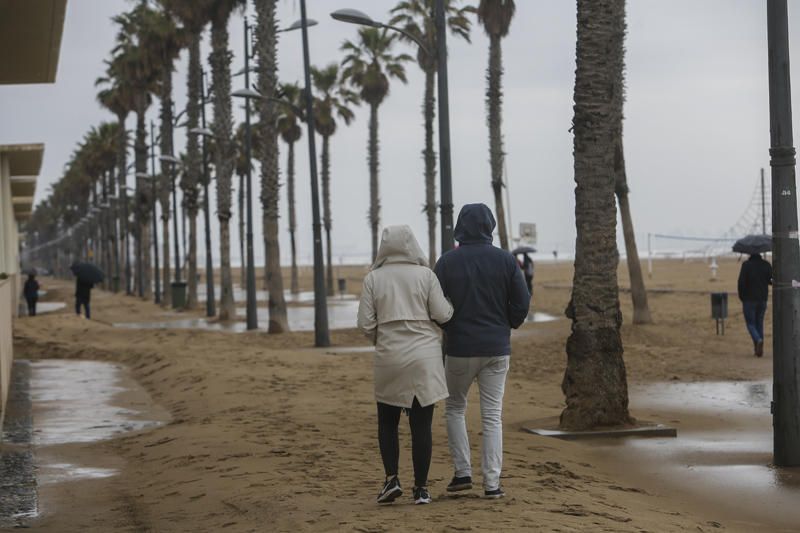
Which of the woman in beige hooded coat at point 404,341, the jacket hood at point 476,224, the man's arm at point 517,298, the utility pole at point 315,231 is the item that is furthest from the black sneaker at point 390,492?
the utility pole at point 315,231

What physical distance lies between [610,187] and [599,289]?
1084 mm

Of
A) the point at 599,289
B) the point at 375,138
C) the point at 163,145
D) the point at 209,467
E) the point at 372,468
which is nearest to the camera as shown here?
the point at 372,468

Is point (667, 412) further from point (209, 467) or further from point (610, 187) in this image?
point (209, 467)

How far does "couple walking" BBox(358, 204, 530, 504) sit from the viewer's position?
24.5 ft

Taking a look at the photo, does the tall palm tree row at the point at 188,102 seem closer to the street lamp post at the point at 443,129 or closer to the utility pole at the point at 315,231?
the utility pole at the point at 315,231

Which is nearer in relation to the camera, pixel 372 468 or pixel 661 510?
pixel 661 510

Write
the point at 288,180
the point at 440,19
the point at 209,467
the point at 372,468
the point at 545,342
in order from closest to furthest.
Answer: the point at 372,468, the point at 209,467, the point at 440,19, the point at 545,342, the point at 288,180

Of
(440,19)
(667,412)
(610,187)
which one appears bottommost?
(667,412)

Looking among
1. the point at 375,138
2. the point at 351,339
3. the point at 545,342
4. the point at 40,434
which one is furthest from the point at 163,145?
the point at 40,434

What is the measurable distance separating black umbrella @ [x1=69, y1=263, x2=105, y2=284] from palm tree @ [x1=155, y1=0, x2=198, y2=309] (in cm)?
861

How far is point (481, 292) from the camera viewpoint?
7.78 metres

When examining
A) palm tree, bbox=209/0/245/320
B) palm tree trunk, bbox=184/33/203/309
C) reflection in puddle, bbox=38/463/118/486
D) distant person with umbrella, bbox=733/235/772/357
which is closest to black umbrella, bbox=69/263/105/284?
palm tree, bbox=209/0/245/320

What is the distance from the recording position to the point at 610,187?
→ 12.4 meters

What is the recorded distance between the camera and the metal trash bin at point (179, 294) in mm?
49219
